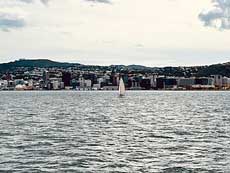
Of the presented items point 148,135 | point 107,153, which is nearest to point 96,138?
point 148,135

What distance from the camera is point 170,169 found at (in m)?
25.3

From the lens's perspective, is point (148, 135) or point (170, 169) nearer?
point (170, 169)

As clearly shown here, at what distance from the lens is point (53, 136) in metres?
38.6

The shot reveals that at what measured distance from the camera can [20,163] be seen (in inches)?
1047

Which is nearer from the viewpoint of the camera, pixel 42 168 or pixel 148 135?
pixel 42 168

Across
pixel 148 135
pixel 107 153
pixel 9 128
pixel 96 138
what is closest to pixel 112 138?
pixel 96 138

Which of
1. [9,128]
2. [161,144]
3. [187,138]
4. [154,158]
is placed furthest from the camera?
[9,128]

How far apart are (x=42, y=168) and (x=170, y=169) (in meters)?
5.81

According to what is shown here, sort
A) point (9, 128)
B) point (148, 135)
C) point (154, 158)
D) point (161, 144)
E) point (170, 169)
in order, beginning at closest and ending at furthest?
point (170, 169) < point (154, 158) < point (161, 144) < point (148, 135) < point (9, 128)

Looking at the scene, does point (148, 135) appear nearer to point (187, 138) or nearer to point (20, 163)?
point (187, 138)

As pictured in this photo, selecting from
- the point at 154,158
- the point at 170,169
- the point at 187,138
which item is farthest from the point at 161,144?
the point at 170,169

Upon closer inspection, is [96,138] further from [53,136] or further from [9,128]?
[9,128]

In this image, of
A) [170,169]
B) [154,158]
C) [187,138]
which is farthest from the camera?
[187,138]

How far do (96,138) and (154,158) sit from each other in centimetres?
1009
